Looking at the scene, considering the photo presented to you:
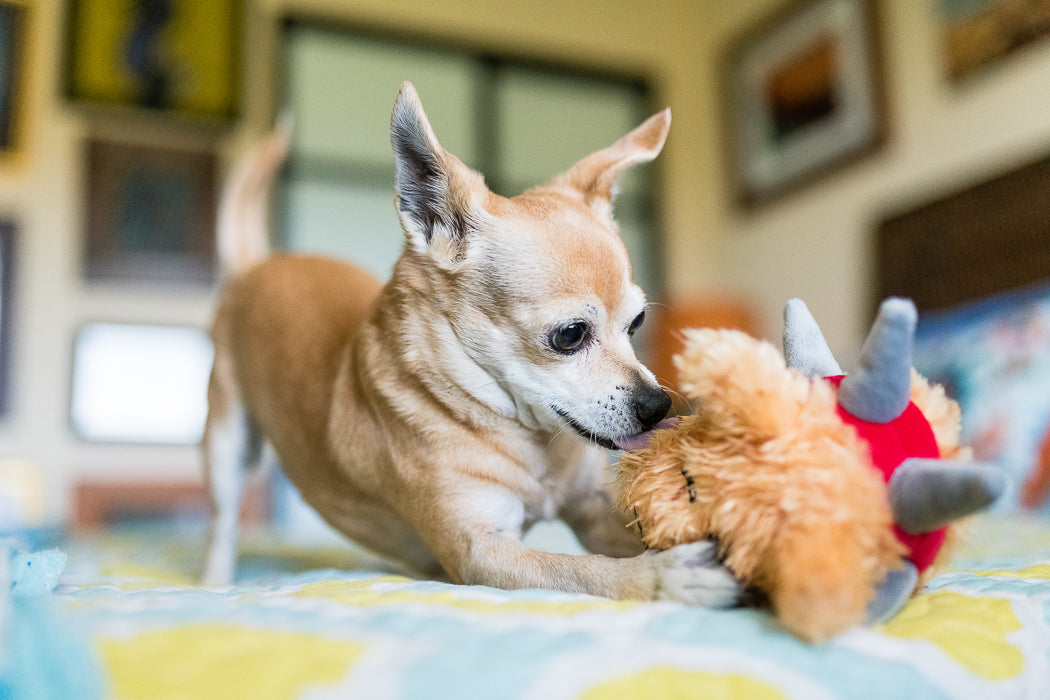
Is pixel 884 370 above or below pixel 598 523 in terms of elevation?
above

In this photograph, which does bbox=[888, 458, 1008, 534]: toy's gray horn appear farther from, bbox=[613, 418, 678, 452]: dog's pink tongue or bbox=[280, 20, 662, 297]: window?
bbox=[280, 20, 662, 297]: window

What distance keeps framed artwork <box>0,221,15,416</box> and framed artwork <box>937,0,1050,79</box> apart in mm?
4057

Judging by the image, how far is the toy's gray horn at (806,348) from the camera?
88 centimetres

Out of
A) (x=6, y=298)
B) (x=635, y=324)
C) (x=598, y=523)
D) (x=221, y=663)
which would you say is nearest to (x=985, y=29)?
(x=635, y=324)

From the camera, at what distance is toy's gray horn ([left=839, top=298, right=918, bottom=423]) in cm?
68

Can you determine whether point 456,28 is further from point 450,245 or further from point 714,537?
point 714,537

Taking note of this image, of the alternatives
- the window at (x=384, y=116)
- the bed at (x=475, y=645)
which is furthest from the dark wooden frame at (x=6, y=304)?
the bed at (x=475, y=645)

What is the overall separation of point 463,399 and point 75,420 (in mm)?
3036

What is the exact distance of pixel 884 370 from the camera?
2.32ft

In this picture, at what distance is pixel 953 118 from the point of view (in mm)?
3062

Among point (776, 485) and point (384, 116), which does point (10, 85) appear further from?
point (776, 485)

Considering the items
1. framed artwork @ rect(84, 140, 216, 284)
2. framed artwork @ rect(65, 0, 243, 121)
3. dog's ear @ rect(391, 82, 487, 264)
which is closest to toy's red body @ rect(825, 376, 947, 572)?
dog's ear @ rect(391, 82, 487, 264)

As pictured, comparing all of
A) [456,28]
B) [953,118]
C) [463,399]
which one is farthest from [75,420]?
[953,118]

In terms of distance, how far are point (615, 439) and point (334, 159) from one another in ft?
10.6
